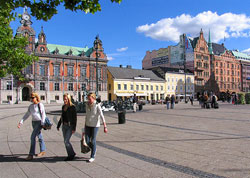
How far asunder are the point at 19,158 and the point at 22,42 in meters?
18.2

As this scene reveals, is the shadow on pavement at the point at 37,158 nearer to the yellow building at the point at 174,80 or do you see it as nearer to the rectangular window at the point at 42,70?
the rectangular window at the point at 42,70

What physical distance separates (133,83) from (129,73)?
10.2 ft

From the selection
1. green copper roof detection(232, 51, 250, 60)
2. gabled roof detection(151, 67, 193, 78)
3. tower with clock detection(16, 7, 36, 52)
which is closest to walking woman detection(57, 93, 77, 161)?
tower with clock detection(16, 7, 36, 52)

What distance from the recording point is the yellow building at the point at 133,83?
181 ft

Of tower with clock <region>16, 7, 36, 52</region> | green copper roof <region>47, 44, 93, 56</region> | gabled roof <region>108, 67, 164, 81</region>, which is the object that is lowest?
gabled roof <region>108, 67, 164, 81</region>

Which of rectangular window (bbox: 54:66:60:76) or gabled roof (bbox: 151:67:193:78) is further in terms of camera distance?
gabled roof (bbox: 151:67:193:78)

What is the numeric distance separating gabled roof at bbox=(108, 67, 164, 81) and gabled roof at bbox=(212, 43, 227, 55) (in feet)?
102

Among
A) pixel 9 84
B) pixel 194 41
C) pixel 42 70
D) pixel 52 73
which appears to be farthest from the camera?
pixel 194 41

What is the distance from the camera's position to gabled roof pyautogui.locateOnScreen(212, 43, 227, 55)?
8119 cm

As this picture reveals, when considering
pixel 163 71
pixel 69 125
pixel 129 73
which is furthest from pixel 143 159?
pixel 163 71

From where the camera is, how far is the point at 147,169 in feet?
16.3

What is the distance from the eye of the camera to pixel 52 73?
5156 centimetres

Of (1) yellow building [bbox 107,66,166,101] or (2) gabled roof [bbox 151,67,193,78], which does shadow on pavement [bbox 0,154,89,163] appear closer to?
(1) yellow building [bbox 107,66,166,101]

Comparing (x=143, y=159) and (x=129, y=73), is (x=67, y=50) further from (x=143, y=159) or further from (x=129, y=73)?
(x=143, y=159)
